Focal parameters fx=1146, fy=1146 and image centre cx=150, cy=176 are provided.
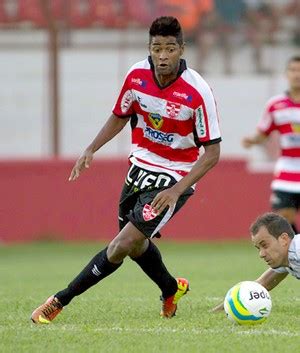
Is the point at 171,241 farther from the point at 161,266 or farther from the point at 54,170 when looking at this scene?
the point at 161,266

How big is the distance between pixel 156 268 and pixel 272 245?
108 centimetres

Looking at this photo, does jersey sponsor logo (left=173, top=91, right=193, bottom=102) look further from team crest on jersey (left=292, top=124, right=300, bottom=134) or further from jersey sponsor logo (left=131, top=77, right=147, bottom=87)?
team crest on jersey (left=292, top=124, right=300, bottom=134)

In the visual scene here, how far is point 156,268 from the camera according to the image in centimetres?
873

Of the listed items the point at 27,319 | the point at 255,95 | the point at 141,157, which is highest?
the point at 141,157

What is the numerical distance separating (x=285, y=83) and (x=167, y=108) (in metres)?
14.5

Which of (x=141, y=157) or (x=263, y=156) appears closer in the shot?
(x=141, y=157)

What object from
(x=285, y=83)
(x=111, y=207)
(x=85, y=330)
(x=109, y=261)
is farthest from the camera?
(x=285, y=83)

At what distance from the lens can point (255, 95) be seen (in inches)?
907

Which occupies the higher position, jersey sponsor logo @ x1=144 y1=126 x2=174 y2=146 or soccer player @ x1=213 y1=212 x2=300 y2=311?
jersey sponsor logo @ x1=144 y1=126 x2=174 y2=146

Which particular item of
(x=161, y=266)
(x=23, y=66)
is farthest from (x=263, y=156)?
(x=161, y=266)

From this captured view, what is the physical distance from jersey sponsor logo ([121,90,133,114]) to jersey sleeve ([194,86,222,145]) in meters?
0.58

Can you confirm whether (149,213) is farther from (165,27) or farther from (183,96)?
(165,27)

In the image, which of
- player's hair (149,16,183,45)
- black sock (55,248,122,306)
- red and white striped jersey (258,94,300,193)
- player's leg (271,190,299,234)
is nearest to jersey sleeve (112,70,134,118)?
player's hair (149,16,183,45)

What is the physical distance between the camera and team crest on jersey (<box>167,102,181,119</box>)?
836cm
